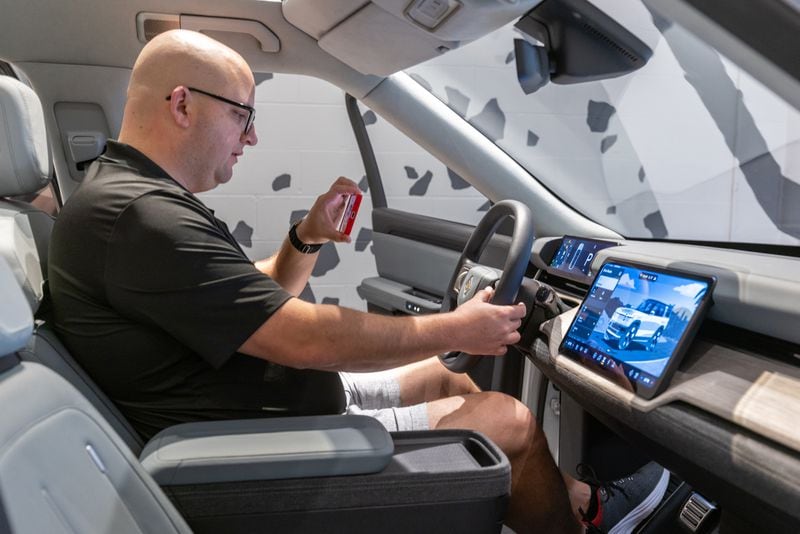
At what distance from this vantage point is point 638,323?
1.16 m

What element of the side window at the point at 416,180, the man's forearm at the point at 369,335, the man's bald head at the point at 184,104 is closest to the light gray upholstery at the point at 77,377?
the man's forearm at the point at 369,335

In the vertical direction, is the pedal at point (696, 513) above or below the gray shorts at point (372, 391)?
above

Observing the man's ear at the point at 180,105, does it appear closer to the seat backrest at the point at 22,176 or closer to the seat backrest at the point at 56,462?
the seat backrest at the point at 22,176

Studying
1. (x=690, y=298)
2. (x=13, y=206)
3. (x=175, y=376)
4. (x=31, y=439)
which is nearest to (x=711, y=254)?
(x=690, y=298)

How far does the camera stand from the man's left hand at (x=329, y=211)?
1.84 metres

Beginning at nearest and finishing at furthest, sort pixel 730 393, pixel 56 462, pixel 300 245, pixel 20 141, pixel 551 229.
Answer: pixel 56 462 → pixel 730 393 → pixel 20 141 → pixel 300 245 → pixel 551 229

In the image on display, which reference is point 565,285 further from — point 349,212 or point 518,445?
point 349,212

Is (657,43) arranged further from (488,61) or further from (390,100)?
(488,61)

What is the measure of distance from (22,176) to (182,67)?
372 millimetres

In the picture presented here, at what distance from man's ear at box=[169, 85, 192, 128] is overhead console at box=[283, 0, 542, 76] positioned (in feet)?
1.82

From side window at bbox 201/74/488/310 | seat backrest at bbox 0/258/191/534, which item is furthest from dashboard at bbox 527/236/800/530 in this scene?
side window at bbox 201/74/488/310

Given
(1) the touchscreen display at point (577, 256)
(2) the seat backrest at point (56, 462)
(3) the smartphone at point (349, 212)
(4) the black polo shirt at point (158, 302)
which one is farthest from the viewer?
(3) the smartphone at point (349, 212)

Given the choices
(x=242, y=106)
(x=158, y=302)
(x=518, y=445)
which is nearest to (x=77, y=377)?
(x=158, y=302)

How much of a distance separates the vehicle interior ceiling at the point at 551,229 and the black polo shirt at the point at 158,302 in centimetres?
60
